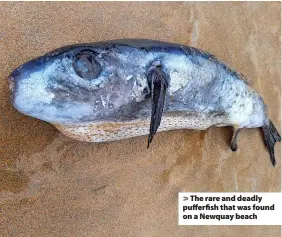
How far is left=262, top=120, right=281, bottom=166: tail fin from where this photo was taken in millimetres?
3668

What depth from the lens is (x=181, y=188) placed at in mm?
3254

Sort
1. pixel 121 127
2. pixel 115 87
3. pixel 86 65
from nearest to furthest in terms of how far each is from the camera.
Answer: pixel 86 65
pixel 115 87
pixel 121 127

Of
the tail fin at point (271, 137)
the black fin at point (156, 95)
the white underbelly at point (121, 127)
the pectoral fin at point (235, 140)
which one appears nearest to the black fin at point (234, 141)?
the pectoral fin at point (235, 140)

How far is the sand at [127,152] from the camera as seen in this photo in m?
2.68

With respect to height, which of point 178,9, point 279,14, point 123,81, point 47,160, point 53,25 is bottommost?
point 47,160

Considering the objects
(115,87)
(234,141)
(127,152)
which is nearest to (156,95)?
(115,87)

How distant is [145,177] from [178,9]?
1.27 m

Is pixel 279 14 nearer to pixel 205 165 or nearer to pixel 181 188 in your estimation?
pixel 205 165

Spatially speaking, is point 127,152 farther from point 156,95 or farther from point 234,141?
point 234,141

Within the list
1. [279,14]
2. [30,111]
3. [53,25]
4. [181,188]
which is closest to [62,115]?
[30,111]

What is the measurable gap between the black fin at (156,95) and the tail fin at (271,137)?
156cm

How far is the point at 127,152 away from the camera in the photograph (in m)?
3.04
